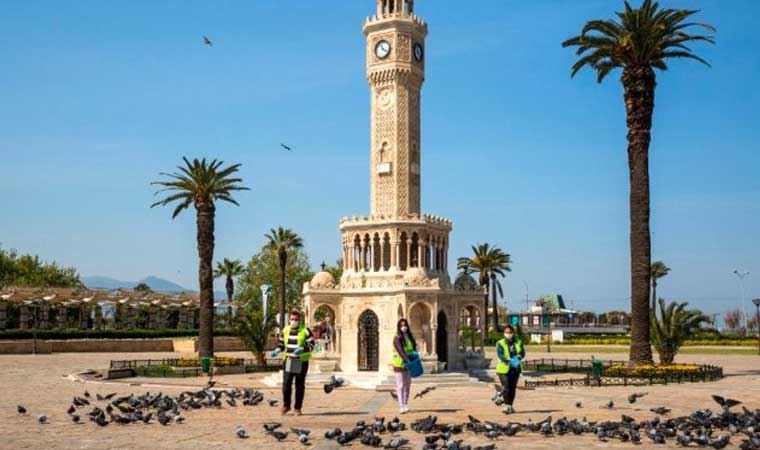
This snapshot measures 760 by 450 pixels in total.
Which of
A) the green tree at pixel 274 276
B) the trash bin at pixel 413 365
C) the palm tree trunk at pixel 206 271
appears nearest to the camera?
the trash bin at pixel 413 365

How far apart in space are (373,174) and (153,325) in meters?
56.9

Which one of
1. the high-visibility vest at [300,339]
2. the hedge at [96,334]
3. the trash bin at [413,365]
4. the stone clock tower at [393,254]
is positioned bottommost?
the hedge at [96,334]

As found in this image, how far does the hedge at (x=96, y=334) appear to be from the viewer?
62.7 meters

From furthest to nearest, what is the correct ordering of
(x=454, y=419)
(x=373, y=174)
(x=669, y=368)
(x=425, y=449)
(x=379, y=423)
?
(x=373, y=174)
(x=669, y=368)
(x=454, y=419)
(x=379, y=423)
(x=425, y=449)

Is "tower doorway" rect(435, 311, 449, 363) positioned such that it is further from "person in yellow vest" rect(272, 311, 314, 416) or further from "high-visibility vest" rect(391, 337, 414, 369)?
"person in yellow vest" rect(272, 311, 314, 416)

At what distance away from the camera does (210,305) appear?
4312cm

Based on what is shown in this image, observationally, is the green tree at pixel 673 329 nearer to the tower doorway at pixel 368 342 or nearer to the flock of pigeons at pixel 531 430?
the tower doorway at pixel 368 342

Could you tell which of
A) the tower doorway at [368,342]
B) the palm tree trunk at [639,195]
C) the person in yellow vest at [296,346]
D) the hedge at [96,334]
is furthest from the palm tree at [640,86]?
the hedge at [96,334]

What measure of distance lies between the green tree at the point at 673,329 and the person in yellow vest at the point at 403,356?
20241mm

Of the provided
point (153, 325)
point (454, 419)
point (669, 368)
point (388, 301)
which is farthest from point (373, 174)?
point (153, 325)

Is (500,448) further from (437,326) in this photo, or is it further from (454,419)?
(437,326)

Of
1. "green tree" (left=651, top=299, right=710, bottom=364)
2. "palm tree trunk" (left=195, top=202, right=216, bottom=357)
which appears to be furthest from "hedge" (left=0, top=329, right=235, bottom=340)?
"green tree" (left=651, top=299, right=710, bottom=364)

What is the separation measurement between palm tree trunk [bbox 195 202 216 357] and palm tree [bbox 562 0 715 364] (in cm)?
2063

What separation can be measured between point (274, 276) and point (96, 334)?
16.9 metres
